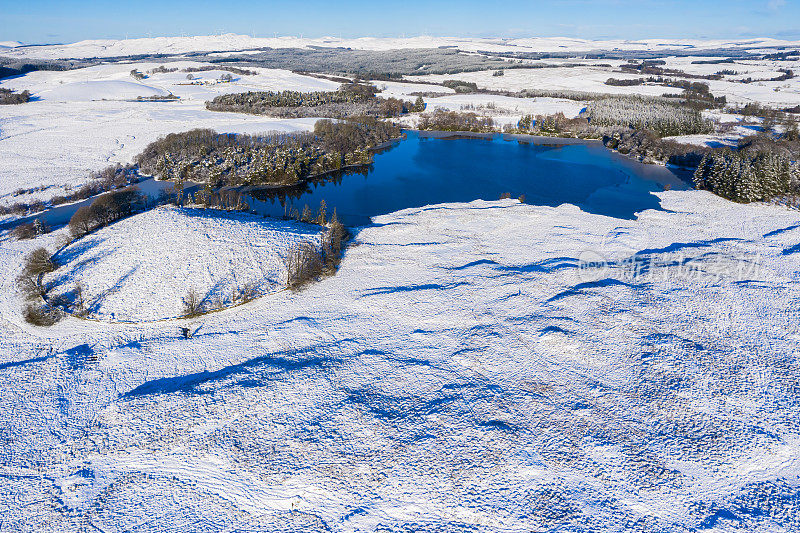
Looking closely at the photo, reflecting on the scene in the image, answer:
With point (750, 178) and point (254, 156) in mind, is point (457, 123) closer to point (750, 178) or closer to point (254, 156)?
point (254, 156)

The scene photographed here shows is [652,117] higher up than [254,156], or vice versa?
[652,117]

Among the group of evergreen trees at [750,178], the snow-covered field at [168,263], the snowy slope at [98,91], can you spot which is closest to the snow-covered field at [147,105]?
the snowy slope at [98,91]

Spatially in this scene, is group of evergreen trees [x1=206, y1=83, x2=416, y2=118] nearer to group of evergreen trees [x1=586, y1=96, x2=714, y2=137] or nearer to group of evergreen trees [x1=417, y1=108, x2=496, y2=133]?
group of evergreen trees [x1=417, y1=108, x2=496, y2=133]

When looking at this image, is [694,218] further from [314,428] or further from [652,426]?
[314,428]

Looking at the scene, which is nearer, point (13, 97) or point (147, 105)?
point (13, 97)

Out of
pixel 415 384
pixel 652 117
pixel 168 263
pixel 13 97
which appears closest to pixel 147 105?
pixel 13 97

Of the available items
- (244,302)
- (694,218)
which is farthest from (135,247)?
(694,218)
